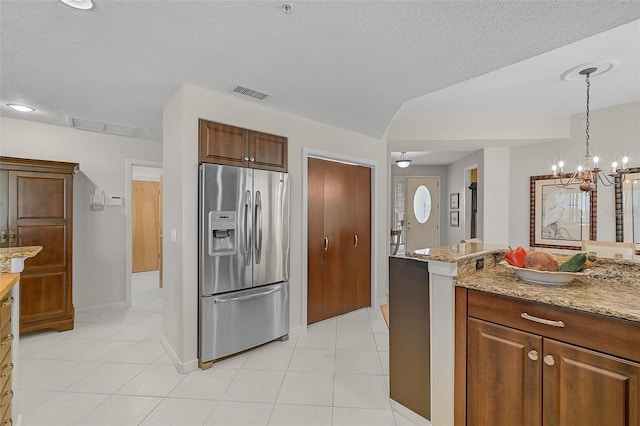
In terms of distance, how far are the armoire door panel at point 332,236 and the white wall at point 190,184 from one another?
0.39 meters

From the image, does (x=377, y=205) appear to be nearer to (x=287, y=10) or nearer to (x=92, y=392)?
(x=287, y=10)

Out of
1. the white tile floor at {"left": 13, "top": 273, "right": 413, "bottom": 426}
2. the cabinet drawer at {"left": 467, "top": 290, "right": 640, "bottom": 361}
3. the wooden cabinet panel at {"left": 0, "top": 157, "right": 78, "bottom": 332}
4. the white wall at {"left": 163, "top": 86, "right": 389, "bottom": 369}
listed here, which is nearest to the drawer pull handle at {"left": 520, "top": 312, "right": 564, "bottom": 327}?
the cabinet drawer at {"left": 467, "top": 290, "right": 640, "bottom": 361}

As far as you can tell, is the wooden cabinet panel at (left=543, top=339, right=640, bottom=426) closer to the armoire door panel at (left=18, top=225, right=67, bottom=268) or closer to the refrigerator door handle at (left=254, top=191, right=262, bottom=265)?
the refrigerator door handle at (left=254, top=191, right=262, bottom=265)

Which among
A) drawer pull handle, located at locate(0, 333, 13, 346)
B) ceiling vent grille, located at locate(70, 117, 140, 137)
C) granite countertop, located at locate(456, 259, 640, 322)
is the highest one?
ceiling vent grille, located at locate(70, 117, 140, 137)

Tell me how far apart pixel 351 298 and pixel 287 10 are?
328 centimetres

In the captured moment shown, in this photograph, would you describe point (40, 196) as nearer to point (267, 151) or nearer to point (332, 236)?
point (267, 151)

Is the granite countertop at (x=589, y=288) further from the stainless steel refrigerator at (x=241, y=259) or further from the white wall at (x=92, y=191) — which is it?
the white wall at (x=92, y=191)

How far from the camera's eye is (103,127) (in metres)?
3.65

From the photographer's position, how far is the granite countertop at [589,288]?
1.23 meters

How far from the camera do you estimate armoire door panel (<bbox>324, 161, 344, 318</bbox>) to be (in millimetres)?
3609

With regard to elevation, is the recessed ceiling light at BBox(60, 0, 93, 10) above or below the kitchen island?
above

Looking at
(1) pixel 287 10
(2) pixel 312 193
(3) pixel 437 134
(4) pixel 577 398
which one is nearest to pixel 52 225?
(2) pixel 312 193

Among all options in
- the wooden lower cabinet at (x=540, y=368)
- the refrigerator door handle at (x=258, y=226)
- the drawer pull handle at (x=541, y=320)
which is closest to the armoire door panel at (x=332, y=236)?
the refrigerator door handle at (x=258, y=226)

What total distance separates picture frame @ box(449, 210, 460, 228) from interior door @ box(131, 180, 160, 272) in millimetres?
6878
